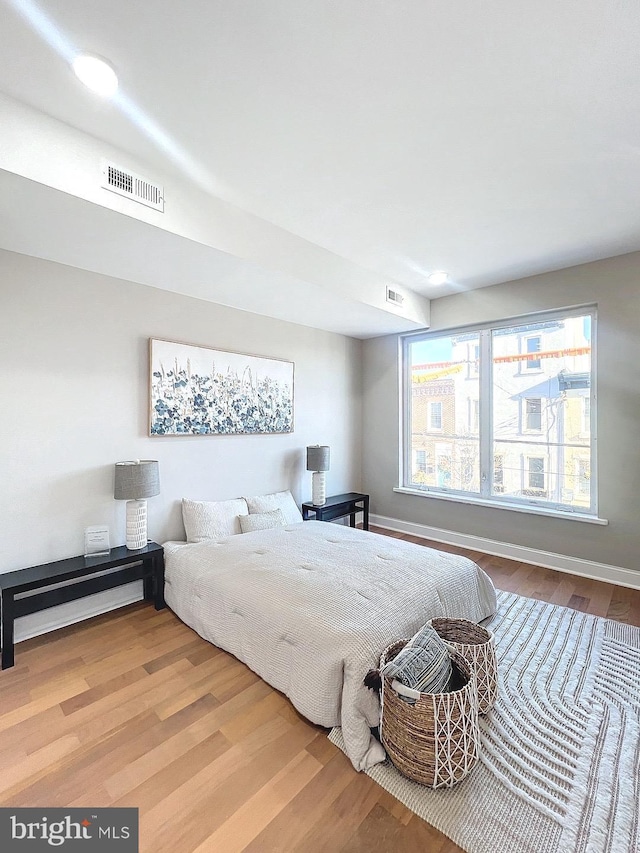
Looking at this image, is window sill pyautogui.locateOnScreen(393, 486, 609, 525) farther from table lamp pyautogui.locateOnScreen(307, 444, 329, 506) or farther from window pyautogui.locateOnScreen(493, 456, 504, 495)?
table lamp pyautogui.locateOnScreen(307, 444, 329, 506)

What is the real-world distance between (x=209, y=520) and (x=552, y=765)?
8.20 feet

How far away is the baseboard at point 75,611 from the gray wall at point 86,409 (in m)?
0.35

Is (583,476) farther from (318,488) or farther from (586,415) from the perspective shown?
(318,488)

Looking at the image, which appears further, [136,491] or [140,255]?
[136,491]

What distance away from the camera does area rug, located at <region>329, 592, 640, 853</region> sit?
128cm

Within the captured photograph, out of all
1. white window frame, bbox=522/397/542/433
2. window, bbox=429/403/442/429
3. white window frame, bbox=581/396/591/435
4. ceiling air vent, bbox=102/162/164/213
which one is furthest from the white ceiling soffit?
white window frame, bbox=581/396/591/435

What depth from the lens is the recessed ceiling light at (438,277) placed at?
3604 mm

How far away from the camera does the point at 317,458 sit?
160 inches

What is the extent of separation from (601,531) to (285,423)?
120 inches

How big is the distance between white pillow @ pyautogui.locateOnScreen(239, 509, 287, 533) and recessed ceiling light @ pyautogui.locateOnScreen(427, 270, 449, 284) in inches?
104

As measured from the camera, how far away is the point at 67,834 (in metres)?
1.29

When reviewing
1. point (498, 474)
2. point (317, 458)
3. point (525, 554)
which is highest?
point (317, 458)

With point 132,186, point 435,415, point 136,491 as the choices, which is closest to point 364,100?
point 132,186

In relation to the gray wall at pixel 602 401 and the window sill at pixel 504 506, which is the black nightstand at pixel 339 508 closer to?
the window sill at pixel 504 506
